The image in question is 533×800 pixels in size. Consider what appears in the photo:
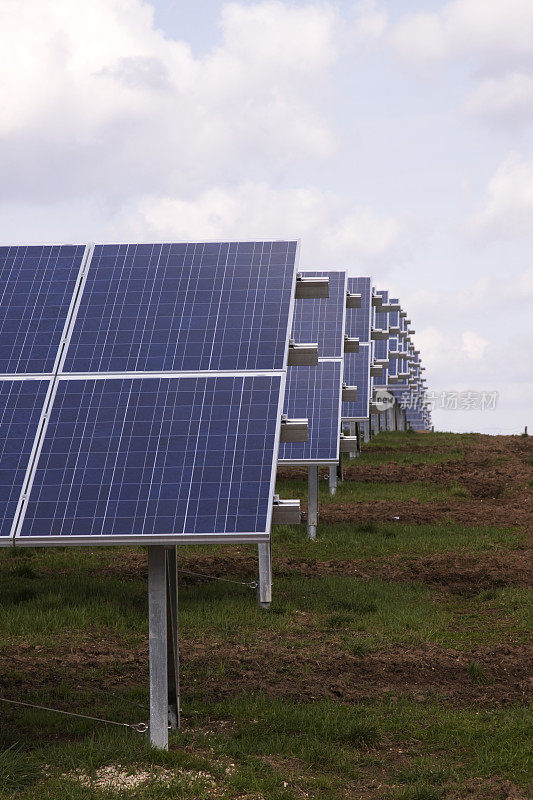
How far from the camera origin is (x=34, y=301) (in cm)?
1084

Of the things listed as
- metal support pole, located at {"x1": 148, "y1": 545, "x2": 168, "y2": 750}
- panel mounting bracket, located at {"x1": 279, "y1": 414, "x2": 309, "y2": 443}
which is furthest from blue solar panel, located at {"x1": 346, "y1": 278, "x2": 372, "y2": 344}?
metal support pole, located at {"x1": 148, "y1": 545, "x2": 168, "y2": 750}

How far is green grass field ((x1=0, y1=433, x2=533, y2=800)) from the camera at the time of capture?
27.8ft

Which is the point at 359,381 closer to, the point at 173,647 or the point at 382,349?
the point at 382,349

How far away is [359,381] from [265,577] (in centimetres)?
1705

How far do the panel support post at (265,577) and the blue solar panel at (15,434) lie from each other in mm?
5800

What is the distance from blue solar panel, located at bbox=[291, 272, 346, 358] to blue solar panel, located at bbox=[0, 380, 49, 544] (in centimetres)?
1328

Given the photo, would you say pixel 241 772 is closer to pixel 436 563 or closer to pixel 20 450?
pixel 20 450

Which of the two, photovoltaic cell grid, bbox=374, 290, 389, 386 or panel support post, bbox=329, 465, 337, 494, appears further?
photovoltaic cell grid, bbox=374, 290, 389, 386

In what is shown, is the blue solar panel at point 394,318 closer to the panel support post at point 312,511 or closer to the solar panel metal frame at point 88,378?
the panel support post at point 312,511

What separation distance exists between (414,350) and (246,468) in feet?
223

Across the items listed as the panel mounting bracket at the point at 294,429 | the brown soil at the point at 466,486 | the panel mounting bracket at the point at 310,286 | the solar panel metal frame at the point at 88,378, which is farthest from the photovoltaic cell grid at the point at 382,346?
the solar panel metal frame at the point at 88,378

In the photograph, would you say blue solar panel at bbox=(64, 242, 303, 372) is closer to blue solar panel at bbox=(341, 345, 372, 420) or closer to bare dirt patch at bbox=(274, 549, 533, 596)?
bare dirt patch at bbox=(274, 549, 533, 596)

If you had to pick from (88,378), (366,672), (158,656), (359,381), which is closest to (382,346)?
(359,381)

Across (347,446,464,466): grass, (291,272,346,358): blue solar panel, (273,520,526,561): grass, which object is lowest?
(273,520,526,561): grass
